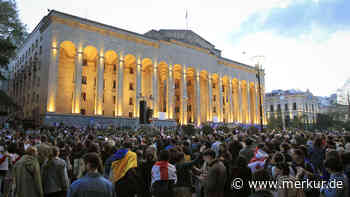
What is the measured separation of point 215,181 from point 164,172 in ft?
3.31

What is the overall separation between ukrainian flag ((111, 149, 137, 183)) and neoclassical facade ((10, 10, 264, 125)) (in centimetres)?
2846

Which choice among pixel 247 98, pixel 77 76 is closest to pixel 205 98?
pixel 247 98

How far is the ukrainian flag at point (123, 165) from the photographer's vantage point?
5.13m

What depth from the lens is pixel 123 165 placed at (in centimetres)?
523

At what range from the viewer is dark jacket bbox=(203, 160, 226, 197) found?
4324mm

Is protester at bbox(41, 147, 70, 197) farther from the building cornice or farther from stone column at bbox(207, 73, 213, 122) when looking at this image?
stone column at bbox(207, 73, 213, 122)

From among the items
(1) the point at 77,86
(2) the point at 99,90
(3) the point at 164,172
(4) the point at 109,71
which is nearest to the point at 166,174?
(3) the point at 164,172

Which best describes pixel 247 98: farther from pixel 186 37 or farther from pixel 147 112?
pixel 147 112

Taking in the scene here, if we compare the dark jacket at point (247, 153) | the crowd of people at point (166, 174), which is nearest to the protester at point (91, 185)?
the crowd of people at point (166, 174)

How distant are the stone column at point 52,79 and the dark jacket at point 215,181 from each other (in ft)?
106

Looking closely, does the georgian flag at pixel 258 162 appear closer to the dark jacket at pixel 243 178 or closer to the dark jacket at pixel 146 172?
the dark jacket at pixel 243 178

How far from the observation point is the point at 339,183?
12.6ft

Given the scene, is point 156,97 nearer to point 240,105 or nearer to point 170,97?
point 170,97

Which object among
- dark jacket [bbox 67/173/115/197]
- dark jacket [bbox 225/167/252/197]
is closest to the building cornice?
dark jacket [bbox 67/173/115/197]
